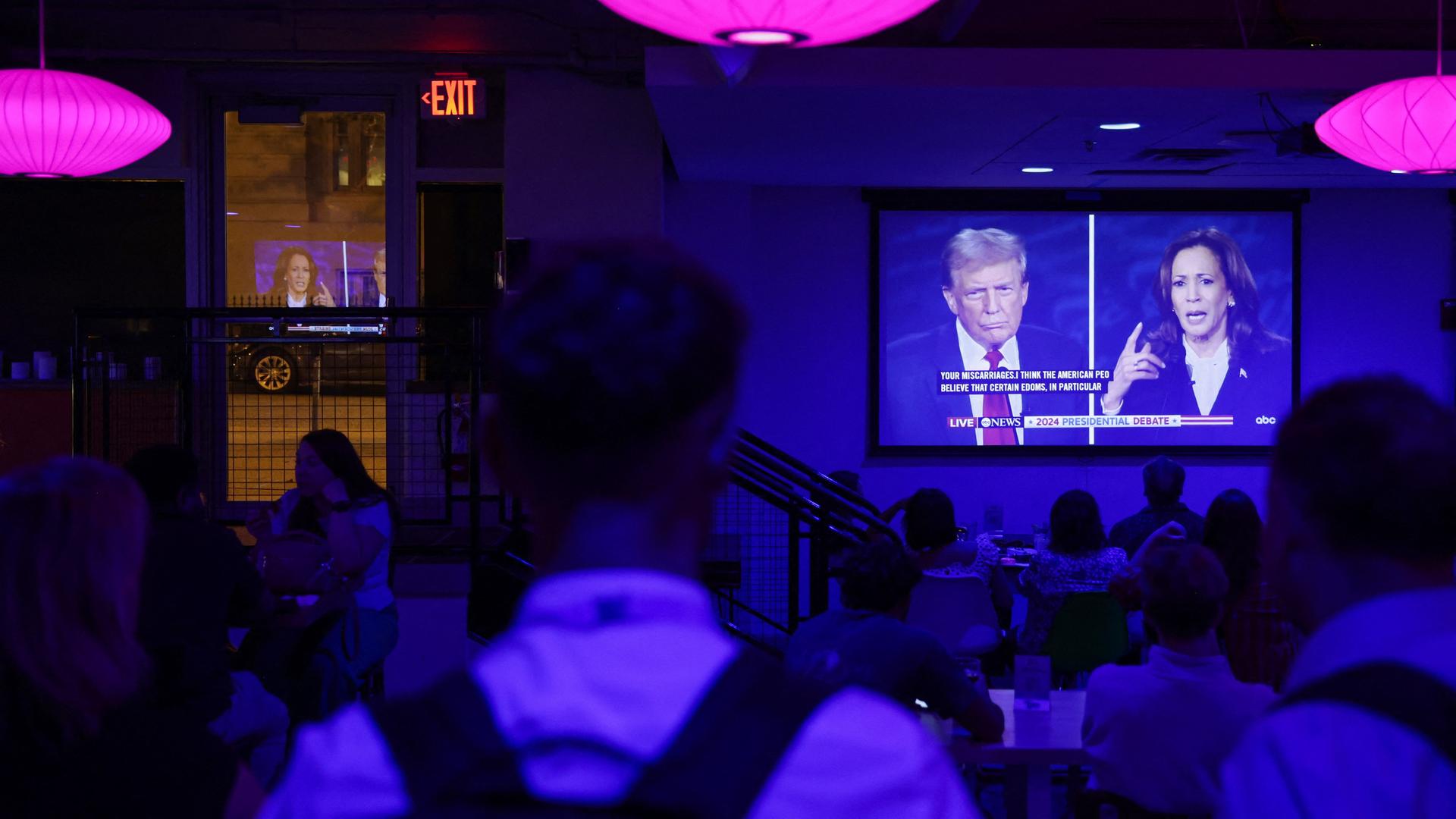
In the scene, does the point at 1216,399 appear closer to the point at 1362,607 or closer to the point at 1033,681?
the point at 1033,681

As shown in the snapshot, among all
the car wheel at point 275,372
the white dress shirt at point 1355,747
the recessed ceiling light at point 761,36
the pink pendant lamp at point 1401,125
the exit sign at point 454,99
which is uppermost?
the exit sign at point 454,99

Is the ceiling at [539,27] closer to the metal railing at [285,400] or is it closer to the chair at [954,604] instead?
the metal railing at [285,400]

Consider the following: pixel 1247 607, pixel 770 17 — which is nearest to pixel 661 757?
pixel 770 17

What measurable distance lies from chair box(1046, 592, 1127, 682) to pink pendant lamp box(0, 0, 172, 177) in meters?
3.97

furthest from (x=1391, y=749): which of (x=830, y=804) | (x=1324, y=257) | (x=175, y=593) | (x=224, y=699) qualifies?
(x=1324, y=257)

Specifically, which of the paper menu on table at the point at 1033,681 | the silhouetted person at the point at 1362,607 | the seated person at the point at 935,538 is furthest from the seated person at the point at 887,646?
the seated person at the point at 935,538

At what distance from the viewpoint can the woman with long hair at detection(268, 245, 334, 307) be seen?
7.37 meters

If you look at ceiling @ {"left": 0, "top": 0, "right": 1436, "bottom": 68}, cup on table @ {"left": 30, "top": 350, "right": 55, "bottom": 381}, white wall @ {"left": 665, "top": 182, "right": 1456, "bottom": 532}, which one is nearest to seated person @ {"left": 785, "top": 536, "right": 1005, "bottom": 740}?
ceiling @ {"left": 0, "top": 0, "right": 1436, "bottom": 68}

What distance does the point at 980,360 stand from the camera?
8172mm

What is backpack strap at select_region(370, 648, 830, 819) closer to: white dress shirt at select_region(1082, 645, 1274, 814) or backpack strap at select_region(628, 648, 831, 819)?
backpack strap at select_region(628, 648, 831, 819)

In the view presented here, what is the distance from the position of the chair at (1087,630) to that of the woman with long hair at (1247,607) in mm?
873

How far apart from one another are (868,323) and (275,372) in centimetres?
378

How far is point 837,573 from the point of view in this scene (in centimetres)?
304

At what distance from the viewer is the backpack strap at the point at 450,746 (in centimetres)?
62
